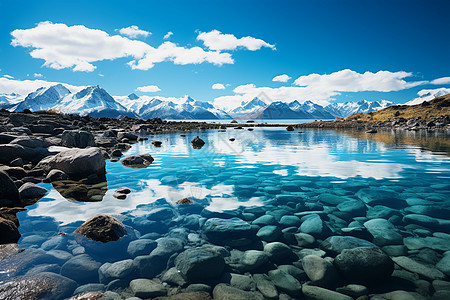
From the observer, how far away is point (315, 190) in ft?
32.9

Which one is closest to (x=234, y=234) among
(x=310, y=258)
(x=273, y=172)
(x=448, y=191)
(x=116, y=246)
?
(x=310, y=258)

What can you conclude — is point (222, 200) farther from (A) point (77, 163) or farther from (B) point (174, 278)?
(A) point (77, 163)

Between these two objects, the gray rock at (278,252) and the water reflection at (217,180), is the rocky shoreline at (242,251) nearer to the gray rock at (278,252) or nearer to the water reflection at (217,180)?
the gray rock at (278,252)

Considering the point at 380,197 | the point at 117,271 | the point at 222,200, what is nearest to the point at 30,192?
the point at 117,271

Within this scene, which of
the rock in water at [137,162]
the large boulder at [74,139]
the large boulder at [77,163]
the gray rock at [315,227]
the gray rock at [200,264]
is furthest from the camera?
the large boulder at [74,139]

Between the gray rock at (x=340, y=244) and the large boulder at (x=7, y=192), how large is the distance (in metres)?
9.75

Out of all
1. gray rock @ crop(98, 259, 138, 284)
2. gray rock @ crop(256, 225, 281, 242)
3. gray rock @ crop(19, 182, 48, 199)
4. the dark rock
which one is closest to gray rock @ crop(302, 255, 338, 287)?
gray rock @ crop(256, 225, 281, 242)

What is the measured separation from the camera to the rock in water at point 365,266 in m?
4.48

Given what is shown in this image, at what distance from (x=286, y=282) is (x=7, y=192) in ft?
30.0

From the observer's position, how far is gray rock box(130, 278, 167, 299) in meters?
4.11

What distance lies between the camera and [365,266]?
4570 millimetres

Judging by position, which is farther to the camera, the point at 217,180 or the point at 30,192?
the point at 217,180

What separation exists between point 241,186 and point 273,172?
11.5ft

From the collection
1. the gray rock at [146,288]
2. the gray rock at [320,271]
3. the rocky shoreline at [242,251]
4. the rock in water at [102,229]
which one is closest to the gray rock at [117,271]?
the rocky shoreline at [242,251]
